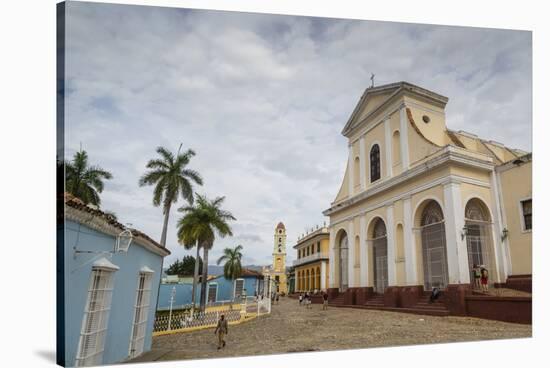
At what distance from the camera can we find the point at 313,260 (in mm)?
20500

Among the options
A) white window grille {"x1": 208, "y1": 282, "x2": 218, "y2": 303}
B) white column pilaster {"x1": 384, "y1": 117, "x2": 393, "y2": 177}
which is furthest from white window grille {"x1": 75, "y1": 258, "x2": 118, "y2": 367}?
white column pilaster {"x1": 384, "y1": 117, "x2": 393, "y2": 177}

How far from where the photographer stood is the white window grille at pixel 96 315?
6008 mm

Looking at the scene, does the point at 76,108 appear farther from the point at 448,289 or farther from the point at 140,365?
the point at 448,289

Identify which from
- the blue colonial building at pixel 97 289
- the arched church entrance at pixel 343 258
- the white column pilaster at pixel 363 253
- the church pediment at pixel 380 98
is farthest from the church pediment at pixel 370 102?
the blue colonial building at pixel 97 289

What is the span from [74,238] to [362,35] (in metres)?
→ 6.85

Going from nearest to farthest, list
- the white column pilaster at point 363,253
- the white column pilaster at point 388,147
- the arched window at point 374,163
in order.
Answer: the white column pilaster at point 388,147
the arched window at point 374,163
the white column pilaster at point 363,253

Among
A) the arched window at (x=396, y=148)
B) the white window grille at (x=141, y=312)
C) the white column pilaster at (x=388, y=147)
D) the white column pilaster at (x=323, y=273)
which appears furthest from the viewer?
the white column pilaster at (x=323, y=273)

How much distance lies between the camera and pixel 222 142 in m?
8.00

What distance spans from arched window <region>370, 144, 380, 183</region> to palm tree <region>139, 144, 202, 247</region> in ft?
27.2

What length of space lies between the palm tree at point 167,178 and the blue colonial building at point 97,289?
2.70ft

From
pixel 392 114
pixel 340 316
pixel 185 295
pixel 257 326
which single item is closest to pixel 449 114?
pixel 392 114

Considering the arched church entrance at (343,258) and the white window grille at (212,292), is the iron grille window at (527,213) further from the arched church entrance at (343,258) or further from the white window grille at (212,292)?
the white window grille at (212,292)

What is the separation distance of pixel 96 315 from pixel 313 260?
1507 cm

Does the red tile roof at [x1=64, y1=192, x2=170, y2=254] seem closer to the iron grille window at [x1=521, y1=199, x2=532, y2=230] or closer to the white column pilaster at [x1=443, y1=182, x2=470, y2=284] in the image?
the white column pilaster at [x1=443, y1=182, x2=470, y2=284]
